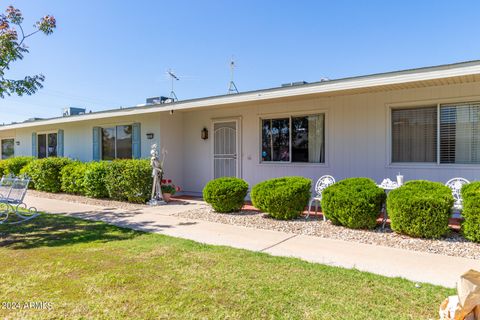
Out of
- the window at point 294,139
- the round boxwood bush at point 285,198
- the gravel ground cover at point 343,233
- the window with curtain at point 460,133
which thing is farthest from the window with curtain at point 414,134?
the round boxwood bush at point 285,198

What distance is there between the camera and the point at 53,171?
1124cm

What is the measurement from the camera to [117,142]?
1191 centimetres

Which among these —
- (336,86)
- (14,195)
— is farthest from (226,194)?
(14,195)

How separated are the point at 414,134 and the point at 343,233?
307cm

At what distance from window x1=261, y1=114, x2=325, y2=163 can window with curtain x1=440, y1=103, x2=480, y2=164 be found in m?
2.58

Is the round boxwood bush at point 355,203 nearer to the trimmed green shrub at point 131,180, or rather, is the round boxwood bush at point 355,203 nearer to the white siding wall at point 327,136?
the white siding wall at point 327,136

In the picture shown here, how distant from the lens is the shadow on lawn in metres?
4.94

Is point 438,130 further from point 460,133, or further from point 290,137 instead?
point 290,137

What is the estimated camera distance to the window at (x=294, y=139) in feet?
27.2

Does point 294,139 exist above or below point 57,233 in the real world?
above

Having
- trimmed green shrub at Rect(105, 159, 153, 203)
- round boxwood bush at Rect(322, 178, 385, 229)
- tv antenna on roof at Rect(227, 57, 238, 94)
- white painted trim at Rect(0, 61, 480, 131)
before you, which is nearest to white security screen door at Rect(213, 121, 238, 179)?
white painted trim at Rect(0, 61, 480, 131)

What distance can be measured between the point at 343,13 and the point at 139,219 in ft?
31.5

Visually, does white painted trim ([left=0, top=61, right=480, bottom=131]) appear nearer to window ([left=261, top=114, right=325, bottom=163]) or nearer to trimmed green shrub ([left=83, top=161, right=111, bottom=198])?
window ([left=261, top=114, right=325, bottom=163])

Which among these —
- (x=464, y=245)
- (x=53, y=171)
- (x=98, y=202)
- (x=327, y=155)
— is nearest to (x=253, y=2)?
(x=327, y=155)
